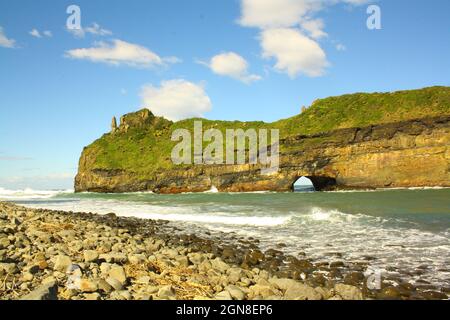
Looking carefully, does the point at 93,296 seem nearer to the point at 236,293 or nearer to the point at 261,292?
the point at 236,293

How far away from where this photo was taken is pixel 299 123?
217ft

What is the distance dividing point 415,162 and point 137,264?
5320cm

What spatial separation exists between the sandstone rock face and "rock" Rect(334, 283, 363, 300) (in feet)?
167

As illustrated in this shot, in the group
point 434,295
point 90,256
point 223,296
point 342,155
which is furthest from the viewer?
point 342,155

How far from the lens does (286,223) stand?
18.1m

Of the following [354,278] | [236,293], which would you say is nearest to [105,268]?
[236,293]

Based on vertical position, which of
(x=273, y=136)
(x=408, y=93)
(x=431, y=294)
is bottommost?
(x=431, y=294)

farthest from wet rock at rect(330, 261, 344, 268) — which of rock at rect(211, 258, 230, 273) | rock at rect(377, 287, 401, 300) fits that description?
rock at rect(211, 258, 230, 273)

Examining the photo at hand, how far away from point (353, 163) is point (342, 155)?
7.24ft

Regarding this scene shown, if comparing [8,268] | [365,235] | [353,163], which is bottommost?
[365,235]

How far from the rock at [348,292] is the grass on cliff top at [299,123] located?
54055mm

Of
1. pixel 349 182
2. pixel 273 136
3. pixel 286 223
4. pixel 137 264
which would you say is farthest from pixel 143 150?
pixel 137 264
